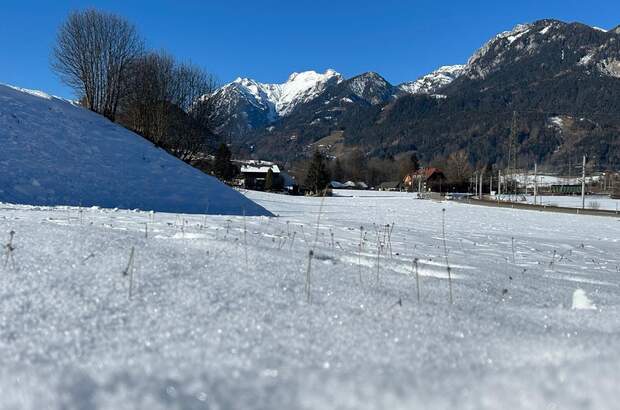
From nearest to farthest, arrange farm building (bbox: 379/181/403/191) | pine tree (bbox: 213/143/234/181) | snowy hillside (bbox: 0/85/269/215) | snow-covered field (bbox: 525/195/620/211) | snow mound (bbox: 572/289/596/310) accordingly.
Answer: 1. snow mound (bbox: 572/289/596/310)
2. snowy hillside (bbox: 0/85/269/215)
3. snow-covered field (bbox: 525/195/620/211)
4. pine tree (bbox: 213/143/234/181)
5. farm building (bbox: 379/181/403/191)

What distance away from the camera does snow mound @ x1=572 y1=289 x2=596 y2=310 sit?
2.88 m

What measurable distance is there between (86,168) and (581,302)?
1258cm

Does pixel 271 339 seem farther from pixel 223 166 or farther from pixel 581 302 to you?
pixel 223 166

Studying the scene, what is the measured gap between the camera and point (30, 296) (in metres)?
2.15

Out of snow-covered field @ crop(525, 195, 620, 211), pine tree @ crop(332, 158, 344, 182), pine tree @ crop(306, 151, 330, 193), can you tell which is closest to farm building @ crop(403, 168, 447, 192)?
pine tree @ crop(332, 158, 344, 182)

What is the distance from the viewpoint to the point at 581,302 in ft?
9.87

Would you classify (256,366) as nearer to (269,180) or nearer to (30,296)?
(30,296)

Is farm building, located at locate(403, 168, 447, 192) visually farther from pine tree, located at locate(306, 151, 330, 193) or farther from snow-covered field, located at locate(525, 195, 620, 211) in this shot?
snow-covered field, located at locate(525, 195, 620, 211)

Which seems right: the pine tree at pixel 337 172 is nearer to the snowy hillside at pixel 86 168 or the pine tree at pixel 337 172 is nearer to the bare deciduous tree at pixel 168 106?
the bare deciduous tree at pixel 168 106

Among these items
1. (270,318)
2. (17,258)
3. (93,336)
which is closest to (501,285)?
(270,318)

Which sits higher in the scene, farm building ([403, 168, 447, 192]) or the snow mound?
farm building ([403, 168, 447, 192])

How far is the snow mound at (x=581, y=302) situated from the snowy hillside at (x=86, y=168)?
954 cm

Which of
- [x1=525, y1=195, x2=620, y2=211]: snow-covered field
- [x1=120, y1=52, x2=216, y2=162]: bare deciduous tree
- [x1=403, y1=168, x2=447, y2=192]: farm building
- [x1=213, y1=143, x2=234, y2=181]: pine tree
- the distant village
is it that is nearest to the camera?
[x1=120, y1=52, x2=216, y2=162]: bare deciduous tree

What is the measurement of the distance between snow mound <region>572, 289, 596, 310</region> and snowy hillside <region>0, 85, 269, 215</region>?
9538 millimetres
